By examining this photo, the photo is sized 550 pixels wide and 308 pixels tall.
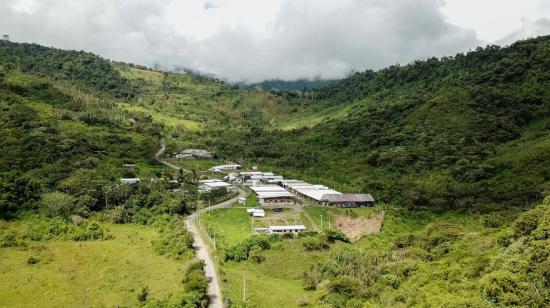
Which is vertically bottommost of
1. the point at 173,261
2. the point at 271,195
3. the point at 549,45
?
the point at 173,261

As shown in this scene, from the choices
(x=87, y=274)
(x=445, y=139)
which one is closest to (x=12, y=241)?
(x=87, y=274)

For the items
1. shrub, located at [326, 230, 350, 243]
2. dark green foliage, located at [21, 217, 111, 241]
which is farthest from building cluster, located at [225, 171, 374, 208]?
dark green foliage, located at [21, 217, 111, 241]

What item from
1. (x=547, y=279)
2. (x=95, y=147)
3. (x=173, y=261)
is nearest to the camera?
(x=547, y=279)

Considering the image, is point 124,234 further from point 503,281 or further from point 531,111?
point 531,111

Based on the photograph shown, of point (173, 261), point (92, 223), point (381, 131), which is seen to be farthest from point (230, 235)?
point (381, 131)

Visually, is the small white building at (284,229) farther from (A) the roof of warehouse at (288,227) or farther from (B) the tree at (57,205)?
(B) the tree at (57,205)

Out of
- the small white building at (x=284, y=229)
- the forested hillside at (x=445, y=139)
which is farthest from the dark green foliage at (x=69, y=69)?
the small white building at (x=284, y=229)

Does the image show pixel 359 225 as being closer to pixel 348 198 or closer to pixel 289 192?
pixel 348 198
